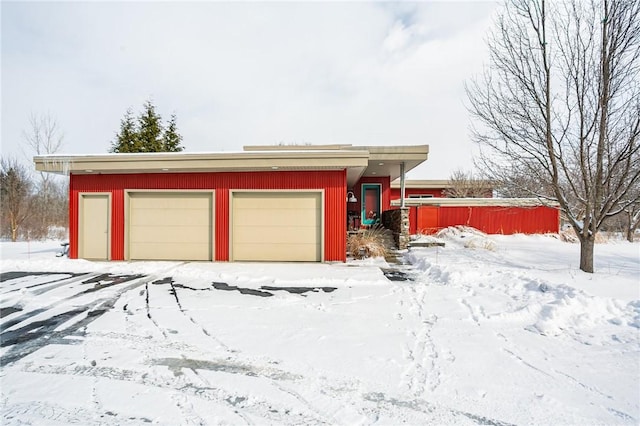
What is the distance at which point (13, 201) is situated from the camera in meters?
17.7

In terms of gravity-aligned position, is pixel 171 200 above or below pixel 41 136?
below

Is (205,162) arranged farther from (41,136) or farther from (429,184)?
(41,136)

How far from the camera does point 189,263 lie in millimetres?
9164

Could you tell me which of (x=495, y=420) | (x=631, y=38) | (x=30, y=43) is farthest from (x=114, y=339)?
(x=30, y=43)

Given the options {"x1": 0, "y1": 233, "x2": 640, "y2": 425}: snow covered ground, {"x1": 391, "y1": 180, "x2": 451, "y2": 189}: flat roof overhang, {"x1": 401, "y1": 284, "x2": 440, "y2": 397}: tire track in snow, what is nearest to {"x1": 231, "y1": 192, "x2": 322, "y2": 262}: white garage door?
{"x1": 0, "y1": 233, "x2": 640, "y2": 425}: snow covered ground

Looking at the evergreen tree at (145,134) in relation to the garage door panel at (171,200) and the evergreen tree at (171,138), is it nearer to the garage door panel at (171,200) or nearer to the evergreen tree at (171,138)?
the evergreen tree at (171,138)

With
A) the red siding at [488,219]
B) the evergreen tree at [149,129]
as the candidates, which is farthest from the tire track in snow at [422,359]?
the evergreen tree at [149,129]

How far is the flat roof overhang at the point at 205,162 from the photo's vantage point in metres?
8.73

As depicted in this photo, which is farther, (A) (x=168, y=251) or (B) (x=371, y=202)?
(B) (x=371, y=202)

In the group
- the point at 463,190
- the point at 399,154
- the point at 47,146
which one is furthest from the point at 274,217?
the point at 47,146

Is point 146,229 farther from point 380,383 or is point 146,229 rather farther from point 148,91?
point 148,91

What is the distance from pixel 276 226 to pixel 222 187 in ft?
6.68

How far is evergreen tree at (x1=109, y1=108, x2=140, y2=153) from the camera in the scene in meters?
22.0

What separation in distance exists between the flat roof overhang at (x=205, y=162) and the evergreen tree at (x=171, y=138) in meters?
15.1
